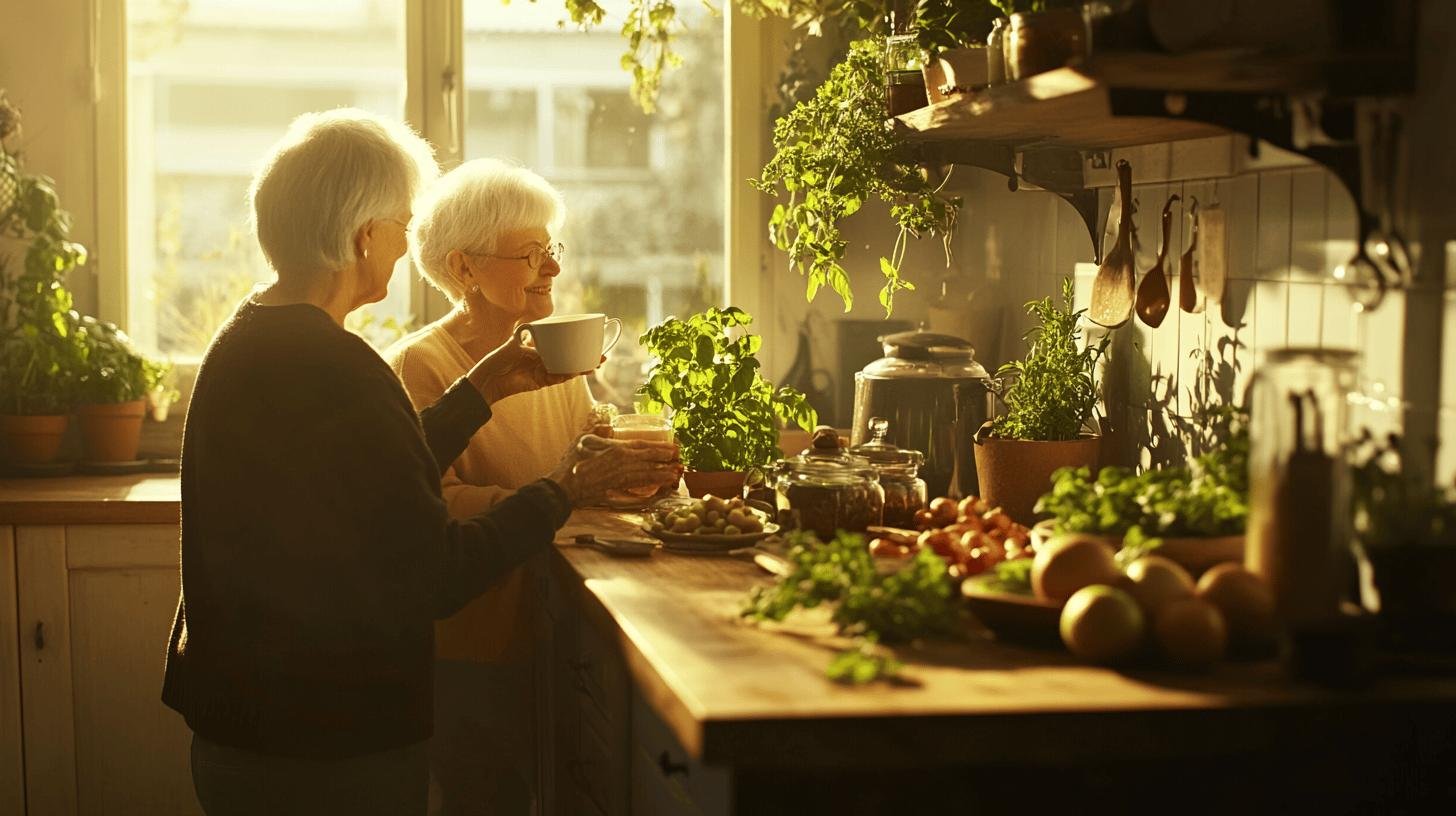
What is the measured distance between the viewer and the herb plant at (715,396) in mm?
2697

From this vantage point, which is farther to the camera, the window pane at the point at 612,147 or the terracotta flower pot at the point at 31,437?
the window pane at the point at 612,147

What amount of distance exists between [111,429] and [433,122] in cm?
100

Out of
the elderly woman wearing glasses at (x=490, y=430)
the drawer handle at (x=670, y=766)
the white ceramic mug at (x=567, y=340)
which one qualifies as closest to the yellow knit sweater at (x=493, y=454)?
the elderly woman wearing glasses at (x=490, y=430)

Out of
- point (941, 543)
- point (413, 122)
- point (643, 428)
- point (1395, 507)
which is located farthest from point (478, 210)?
point (1395, 507)

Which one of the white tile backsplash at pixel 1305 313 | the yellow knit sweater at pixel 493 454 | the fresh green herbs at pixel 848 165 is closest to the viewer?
the white tile backsplash at pixel 1305 313

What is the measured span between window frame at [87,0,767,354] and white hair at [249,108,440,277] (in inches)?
60.6

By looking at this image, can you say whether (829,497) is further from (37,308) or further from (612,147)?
(37,308)

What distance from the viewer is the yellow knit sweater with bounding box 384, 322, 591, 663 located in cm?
256

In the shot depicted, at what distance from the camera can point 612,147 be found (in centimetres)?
377

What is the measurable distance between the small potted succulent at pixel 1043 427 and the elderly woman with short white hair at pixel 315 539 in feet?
2.38

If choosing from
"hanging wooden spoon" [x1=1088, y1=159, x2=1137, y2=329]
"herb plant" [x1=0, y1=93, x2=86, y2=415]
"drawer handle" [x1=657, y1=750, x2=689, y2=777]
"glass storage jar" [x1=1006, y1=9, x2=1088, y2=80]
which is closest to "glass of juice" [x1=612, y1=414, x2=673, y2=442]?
"hanging wooden spoon" [x1=1088, y1=159, x2=1137, y2=329]

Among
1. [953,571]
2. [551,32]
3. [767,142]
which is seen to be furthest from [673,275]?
[953,571]

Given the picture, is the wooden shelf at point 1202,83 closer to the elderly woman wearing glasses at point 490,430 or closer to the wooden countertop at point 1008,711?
the wooden countertop at point 1008,711

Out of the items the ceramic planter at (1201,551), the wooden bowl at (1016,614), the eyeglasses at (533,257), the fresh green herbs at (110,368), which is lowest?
the wooden bowl at (1016,614)
